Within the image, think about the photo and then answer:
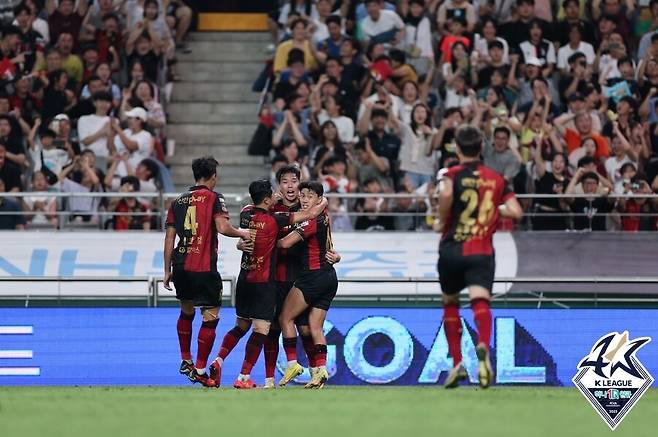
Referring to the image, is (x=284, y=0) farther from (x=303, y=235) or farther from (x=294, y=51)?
(x=303, y=235)

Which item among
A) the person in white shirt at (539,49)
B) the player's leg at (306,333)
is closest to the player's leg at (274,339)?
the player's leg at (306,333)

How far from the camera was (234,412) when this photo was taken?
10.8 meters

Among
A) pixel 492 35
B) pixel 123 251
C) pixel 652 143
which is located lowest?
pixel 123 251

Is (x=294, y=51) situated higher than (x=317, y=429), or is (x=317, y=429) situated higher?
(x=294, y=51)

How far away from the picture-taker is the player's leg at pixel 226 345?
47.9 feet

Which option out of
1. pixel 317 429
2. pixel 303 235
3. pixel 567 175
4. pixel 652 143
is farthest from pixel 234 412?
pixel 652 143

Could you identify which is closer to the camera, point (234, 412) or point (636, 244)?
point (234, 412)

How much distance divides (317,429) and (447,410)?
137 cm

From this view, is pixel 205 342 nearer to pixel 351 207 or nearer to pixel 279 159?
pixel 351 207

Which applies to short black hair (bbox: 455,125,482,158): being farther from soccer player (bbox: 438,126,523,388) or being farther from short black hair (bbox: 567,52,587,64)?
short black hair (bbox: 567,52,587,64)

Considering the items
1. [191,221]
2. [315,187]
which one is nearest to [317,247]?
[315,187]

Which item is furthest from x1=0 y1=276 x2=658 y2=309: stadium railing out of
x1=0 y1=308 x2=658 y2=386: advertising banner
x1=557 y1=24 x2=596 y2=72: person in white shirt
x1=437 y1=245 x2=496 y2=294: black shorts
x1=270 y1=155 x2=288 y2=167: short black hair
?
x1=557 y1=24 x2=596 y2=72: person in white shirt

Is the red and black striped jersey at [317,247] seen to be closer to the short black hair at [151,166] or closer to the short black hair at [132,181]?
the short black hair at [132,181]

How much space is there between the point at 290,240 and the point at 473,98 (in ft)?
25.3
